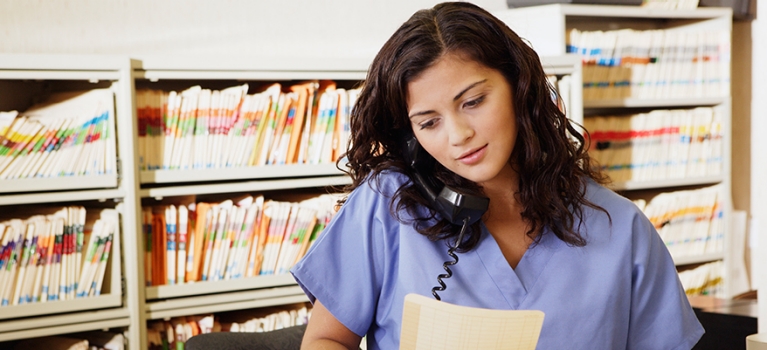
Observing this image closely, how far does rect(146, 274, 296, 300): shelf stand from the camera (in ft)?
6.88

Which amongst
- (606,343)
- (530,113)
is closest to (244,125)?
(530,113)

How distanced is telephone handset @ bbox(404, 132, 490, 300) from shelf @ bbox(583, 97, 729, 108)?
1674 mm

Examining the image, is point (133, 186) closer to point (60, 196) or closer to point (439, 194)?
point (60, 196)

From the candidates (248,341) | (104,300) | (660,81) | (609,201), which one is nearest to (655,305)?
(609,201)

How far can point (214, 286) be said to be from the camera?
2160 mm

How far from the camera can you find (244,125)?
7.12 feet

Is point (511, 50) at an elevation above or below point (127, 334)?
above

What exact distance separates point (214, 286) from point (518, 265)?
1.23 meters

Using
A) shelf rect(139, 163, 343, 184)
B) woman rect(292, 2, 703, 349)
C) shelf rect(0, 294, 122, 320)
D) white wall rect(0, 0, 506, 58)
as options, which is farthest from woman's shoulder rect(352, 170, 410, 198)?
white wall rect(0, 0, 506, 58)

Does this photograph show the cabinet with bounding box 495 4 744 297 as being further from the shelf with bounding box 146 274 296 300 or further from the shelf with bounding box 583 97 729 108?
the shelf with bounding box 146 274 296 300

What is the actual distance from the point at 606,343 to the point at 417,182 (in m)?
0.41

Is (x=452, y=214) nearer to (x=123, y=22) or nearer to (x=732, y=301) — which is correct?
(x=732, y=301)

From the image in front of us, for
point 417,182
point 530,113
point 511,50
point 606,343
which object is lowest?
point 606,343

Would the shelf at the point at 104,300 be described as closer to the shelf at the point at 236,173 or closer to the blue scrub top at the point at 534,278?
the shelf at the point at 236,173
